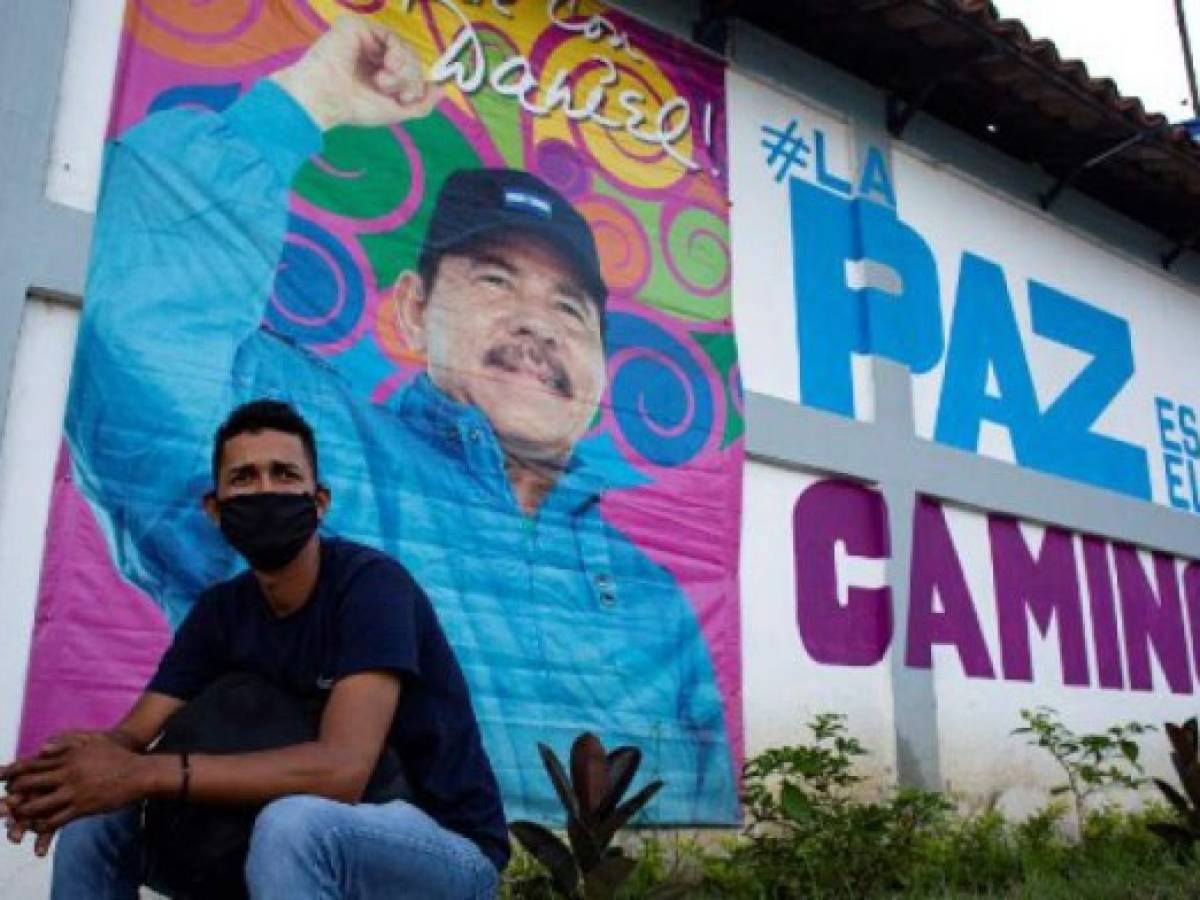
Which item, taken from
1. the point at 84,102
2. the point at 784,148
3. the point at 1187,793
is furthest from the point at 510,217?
the point at 1187,793

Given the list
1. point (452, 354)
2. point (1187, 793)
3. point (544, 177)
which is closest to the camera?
point (452, 354)

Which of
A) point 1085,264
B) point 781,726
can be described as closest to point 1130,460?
point 1085,264

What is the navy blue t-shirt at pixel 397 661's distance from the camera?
2.22 meters

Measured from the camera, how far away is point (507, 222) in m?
4.78

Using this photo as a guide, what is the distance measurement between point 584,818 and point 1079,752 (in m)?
3.64

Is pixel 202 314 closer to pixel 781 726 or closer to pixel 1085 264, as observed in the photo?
pixel 781 726

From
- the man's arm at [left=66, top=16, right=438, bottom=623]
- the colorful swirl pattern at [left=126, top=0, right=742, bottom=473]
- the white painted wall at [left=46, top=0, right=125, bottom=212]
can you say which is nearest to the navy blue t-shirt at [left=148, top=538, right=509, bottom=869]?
the man's arm at [left=66, top=16, right=438, bottom=623]

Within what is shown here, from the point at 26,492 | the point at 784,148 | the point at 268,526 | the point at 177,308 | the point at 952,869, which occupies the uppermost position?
the point at 784,148

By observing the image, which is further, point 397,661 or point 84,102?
point 84,102

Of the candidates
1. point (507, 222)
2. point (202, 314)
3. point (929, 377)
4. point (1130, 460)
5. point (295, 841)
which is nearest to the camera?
point (295, 841)

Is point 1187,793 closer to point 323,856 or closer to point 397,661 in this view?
point 397,661

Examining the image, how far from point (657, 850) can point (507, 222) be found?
2.51 metres

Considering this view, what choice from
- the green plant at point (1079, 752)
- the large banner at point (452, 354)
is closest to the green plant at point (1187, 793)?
the green plant at point (1079, 752)

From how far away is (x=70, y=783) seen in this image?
192 cm
